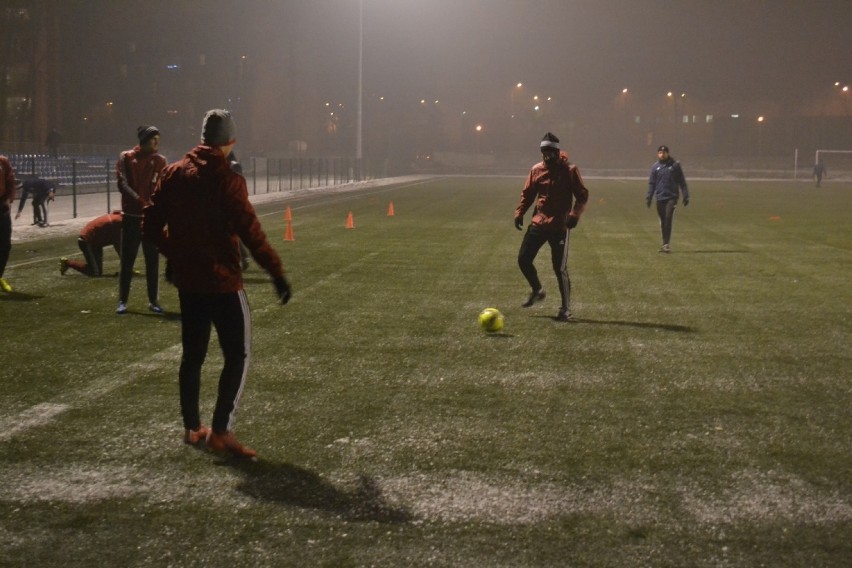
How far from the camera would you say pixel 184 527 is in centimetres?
459

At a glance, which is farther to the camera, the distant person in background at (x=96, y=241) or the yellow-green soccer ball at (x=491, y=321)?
the distant person in background at (x=96, y=241)

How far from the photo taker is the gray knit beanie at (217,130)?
5527 mm

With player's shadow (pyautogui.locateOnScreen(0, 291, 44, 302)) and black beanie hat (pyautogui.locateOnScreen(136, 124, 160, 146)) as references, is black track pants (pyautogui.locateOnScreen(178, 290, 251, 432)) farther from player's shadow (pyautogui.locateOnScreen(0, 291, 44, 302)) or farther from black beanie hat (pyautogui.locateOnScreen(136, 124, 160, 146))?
player's shadow (pyautogui.locateOnScreen(0, 291, 44, 302))

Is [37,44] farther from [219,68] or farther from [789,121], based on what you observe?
[789,121]

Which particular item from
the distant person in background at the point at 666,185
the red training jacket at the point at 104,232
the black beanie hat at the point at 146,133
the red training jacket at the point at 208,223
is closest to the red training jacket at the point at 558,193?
the black beanie hat at the point at 146,133

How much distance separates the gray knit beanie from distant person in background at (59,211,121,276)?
7.98 meters

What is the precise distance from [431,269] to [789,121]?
10944 centimetres

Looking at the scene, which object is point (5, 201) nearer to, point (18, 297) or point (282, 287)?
point (18, 297)

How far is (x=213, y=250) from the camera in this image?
5477mm

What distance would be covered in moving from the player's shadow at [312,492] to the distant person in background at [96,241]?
8358 mm

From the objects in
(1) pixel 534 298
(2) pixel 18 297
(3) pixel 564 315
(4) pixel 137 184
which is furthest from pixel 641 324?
(2) pixel 18 297

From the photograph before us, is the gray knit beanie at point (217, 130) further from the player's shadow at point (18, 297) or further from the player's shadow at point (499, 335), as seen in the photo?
the player's shadow at point (18, 297)

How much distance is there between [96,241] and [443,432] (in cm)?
858

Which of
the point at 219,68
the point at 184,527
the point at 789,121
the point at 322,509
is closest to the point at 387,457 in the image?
the point at 322,509
